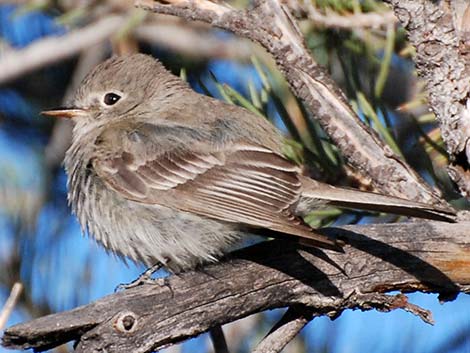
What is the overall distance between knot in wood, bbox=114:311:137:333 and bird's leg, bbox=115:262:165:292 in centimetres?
29

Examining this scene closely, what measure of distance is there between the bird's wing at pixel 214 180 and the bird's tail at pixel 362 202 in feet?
0.19

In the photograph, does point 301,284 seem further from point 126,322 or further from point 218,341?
point 126,322

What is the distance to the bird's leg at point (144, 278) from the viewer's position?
3497 millimetres

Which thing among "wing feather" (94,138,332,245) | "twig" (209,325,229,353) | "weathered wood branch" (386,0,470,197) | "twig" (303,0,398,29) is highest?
"twig" (303,0,398,29)

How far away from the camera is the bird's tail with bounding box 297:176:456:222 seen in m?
3.24

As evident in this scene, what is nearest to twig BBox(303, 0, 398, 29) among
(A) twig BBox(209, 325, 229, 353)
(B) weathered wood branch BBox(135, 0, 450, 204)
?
(B) weathered wood branch BBox(135, 0, 450, 204)

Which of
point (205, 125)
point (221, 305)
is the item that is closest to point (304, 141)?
point (205, 125)

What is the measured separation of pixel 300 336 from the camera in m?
3.89

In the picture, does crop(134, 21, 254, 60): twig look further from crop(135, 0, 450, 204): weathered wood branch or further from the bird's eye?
crop(135, 0, 450, 204): weathered wood branch

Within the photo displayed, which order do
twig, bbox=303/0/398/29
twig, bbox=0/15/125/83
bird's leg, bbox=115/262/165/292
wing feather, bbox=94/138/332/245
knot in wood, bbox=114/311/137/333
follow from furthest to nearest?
twig, bbox=0/15/125/83
twig, bbox=303/0/398/29
wing feather, bbox=94/138/332/245
bird's leg, bbox=115/262/165/292
knot in wood, bbox=114/311/137/333

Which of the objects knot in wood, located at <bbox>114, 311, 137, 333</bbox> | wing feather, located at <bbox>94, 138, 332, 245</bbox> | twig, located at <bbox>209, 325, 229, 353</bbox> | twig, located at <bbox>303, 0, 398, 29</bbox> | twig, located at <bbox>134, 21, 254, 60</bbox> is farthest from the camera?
twig, located at <bbox>134, 21, 254, 60</bbox>

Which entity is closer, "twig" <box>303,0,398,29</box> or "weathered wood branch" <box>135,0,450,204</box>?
"weathered wood branch" <box>135,0,450,204</box>

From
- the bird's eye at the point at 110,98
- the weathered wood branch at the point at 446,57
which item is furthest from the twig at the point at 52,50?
the weathered wood branch at the point at 446,57

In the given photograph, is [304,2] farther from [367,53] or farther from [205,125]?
[205,125]
